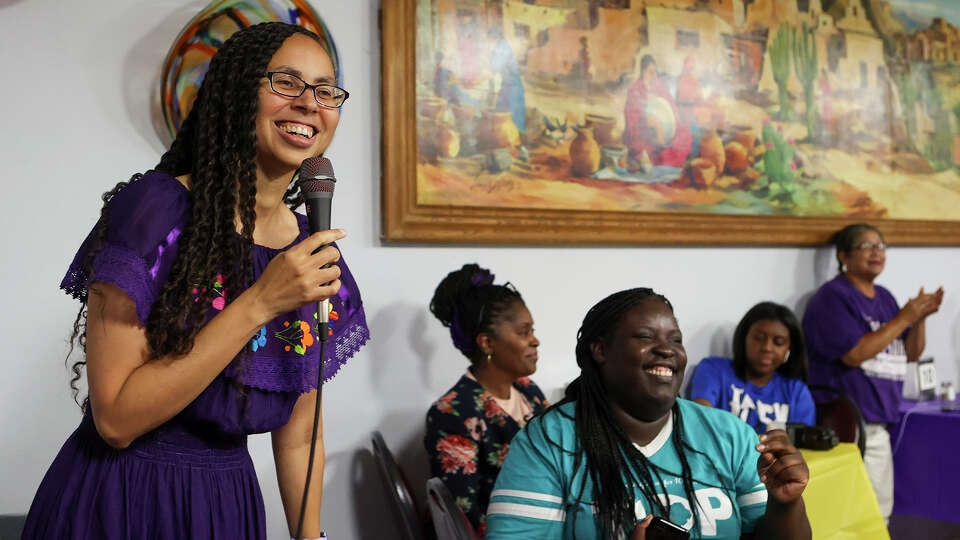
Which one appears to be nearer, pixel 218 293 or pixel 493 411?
pixel 218 293

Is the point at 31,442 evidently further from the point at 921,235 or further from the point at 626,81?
the point at 921,235

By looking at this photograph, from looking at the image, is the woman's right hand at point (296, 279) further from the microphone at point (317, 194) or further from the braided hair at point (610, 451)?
the braided hair at point (610, 451)

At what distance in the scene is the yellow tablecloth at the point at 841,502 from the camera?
2188mm

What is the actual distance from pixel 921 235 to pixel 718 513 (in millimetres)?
3257

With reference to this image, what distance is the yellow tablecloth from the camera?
219 centimetres

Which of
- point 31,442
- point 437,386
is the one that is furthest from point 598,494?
point 31,442

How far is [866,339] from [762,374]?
25.9 inches

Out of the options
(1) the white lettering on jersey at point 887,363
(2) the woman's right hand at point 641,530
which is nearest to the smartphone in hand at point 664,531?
(2) the woman's right hand at point 641,530

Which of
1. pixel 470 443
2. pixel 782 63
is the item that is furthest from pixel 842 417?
pixel 470 443

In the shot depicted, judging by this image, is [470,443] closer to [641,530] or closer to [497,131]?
[641,530]

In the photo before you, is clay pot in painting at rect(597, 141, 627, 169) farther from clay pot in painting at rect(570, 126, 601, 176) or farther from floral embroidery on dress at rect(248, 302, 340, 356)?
floral embroidery on dress at rect(248, 302, 340, 356)

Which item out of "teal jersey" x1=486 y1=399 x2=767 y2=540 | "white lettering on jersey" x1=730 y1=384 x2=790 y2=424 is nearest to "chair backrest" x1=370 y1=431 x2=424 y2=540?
"teal jersey" x1=486 y1=399 x2=767 y2=540

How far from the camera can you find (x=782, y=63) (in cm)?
389

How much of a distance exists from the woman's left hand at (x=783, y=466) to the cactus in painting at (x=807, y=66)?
279 centimetres
